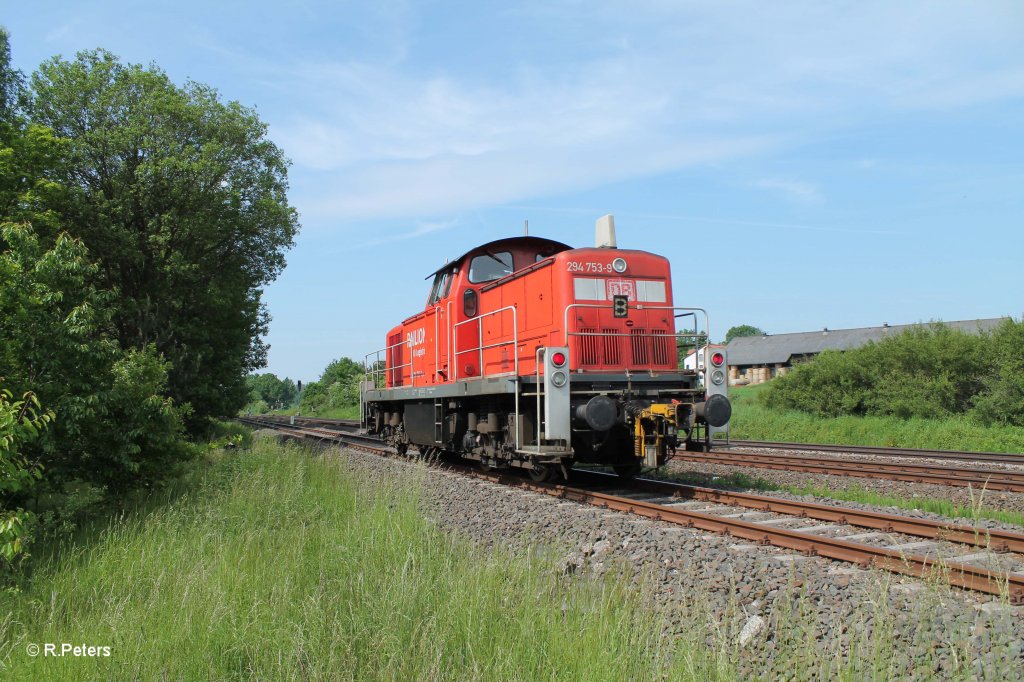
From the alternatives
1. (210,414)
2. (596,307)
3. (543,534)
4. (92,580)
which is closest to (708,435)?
(596,307)

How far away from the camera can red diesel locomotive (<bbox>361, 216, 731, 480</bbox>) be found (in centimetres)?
871

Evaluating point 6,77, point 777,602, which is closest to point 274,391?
point 6,77

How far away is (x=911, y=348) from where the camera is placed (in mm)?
23000

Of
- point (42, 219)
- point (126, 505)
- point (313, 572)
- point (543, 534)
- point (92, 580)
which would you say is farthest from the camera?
point (42, 219)

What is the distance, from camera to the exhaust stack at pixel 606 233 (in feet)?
33.0

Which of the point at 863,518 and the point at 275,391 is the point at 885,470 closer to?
the point at 863,518

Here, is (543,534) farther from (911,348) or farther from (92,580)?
(911,348)

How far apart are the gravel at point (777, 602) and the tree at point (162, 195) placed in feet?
48.9

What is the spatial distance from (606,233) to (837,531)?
526cm

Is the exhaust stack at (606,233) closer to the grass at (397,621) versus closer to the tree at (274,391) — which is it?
the grass at (397,621)

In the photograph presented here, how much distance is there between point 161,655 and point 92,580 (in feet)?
8.79

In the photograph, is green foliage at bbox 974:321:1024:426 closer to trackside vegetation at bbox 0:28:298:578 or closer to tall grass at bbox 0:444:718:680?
tall grass at bbox 0:444:718:680

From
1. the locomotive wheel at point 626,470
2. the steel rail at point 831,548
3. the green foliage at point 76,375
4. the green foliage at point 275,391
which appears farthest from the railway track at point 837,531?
the green foliage at point 275,391

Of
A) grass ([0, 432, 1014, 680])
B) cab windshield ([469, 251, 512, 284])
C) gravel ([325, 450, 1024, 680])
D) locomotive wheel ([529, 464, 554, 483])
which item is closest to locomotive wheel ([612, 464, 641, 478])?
locomotive wheel ([529, 464, 554, 483])
